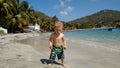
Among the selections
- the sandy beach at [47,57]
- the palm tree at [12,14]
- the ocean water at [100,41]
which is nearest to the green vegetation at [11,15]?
the palm tree at [12,14]

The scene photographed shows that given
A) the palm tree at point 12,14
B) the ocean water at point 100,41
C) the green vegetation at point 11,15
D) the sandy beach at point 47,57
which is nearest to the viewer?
the sandy beach at point 47,57

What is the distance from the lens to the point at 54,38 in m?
6.20

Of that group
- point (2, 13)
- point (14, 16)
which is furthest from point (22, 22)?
point (2, 13)

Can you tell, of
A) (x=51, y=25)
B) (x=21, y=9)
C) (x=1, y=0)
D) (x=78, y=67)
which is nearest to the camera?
(x=78, y=67)

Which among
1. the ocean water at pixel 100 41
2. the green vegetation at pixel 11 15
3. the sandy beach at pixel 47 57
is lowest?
the ocean water at pixel 100 41

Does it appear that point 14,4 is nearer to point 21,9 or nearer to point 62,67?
point 21,9

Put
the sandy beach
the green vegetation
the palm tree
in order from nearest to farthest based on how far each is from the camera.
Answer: the sandy beach → the green vegetation → the palm tree

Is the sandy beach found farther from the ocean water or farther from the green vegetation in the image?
the green vegetation

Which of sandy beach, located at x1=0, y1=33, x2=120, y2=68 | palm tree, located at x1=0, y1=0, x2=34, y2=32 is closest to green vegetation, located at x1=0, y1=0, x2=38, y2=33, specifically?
palm tree, located at x1=0, y1=0, x2=34, y2=32

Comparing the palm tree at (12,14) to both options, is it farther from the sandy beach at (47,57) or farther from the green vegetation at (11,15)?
the sandy beach at (47,57)

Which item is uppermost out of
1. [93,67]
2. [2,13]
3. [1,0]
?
[1,0]

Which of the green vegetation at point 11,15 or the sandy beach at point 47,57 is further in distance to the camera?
the green vegetation at point 11,15

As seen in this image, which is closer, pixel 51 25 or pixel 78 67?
pixel 78 67

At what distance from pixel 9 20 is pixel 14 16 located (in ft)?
5.99
